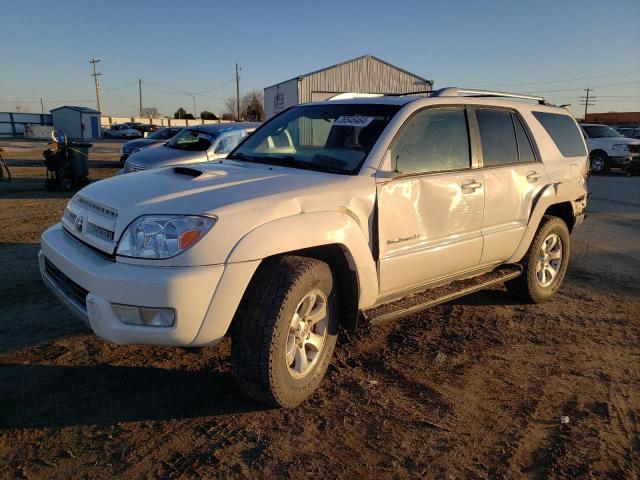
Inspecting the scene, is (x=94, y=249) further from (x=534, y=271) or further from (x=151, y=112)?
(x=151, y=112)

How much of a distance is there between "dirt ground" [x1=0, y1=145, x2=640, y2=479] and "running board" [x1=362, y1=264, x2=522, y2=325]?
427 mm

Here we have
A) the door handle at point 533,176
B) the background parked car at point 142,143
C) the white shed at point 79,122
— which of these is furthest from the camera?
the white shed at point 79,122

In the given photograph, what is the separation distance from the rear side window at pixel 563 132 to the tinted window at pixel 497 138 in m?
0.60

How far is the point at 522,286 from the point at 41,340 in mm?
4267

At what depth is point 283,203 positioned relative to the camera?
2895 mm

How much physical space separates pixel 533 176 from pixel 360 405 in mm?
2796

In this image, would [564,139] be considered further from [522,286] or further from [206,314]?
[206,314]

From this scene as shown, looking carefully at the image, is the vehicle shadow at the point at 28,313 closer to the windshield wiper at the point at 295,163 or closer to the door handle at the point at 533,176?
the windshield wiper at the point at 295,163

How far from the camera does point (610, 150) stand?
19531mm

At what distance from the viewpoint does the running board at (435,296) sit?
3.42 meters

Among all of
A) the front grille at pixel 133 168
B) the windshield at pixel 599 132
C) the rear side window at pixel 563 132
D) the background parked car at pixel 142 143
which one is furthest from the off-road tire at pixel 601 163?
the front grille at pixel 133 168

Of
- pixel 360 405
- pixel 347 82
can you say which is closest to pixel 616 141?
pixel 347 82

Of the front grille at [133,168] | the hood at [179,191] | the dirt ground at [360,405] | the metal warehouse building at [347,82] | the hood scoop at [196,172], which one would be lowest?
the dirt ground at [360,405]

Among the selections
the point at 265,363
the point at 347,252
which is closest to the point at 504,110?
the point at 347,252
